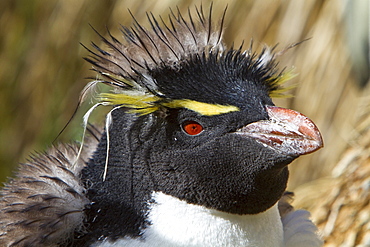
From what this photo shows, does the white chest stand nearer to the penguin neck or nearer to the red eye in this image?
the penguin neck

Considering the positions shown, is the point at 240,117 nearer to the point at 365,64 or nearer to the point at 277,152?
the point at 277,152

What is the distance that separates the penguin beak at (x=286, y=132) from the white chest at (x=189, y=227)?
0.25 metres

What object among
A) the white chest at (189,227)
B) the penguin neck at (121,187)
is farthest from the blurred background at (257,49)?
the penguin neck at (121,187)

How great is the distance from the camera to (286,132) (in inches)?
53.4

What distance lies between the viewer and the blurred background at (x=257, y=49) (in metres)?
3.22

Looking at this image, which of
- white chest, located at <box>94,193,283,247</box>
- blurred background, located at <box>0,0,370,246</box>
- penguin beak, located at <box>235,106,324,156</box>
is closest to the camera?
penguin beak, located at <box>235,106,324,156</box>

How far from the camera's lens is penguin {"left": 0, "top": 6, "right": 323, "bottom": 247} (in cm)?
143

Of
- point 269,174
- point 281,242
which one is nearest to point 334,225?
point 281,242

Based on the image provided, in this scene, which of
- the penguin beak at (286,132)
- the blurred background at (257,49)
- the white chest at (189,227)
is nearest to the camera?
the penguin beak at (286,132)

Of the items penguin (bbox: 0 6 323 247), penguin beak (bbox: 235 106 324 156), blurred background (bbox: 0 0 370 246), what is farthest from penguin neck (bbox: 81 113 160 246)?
blurred background (bbox: 0 0 370 246)

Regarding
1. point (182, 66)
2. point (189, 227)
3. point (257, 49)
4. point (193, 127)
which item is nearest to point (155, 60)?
point (182, 66)

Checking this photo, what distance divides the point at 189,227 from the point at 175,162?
0.18 meters

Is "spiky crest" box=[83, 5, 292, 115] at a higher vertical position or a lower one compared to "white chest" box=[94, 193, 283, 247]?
higher

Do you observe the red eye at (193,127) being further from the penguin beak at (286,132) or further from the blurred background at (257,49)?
the blurred background at (257,49)
